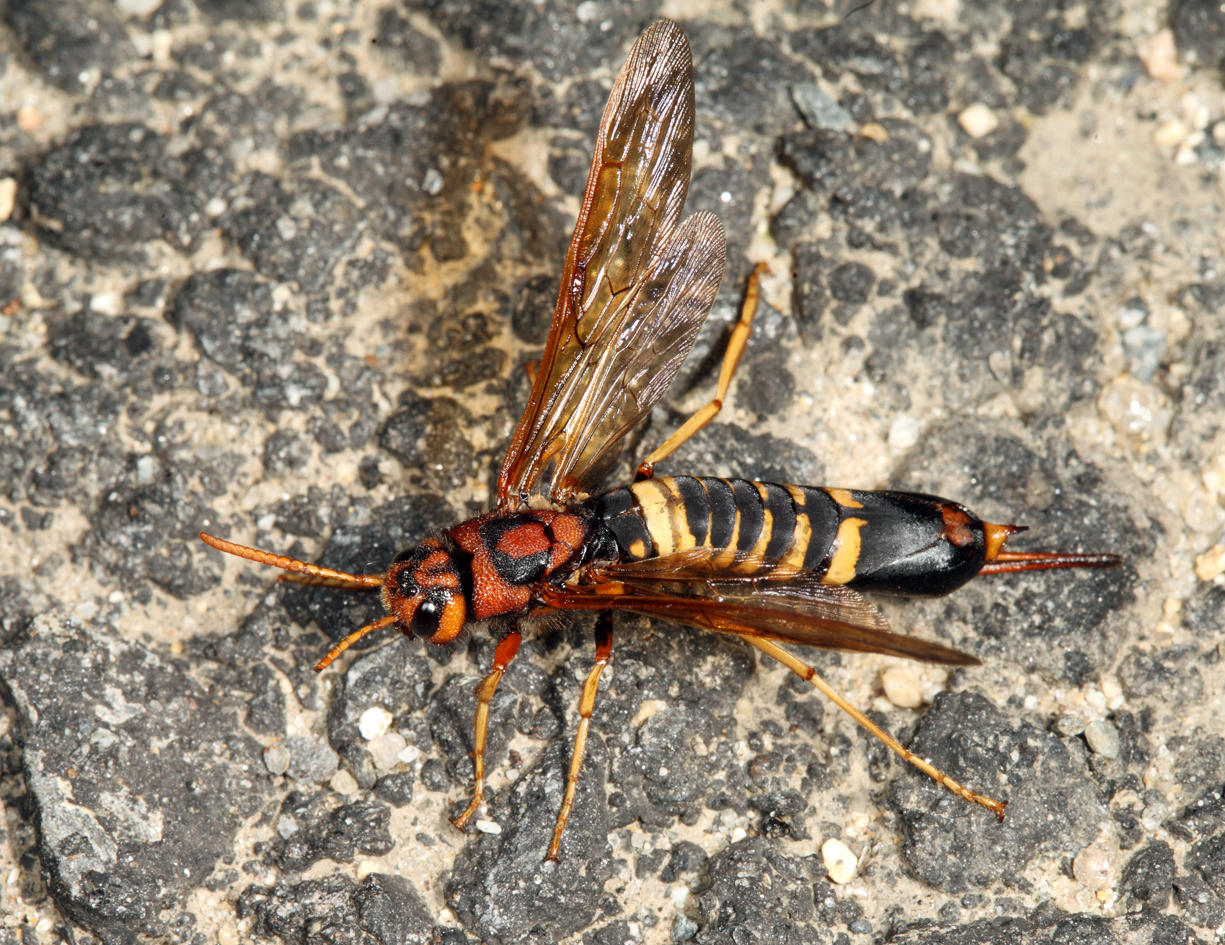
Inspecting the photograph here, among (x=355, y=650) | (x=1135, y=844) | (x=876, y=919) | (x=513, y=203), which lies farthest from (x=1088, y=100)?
(x=355, y=650)

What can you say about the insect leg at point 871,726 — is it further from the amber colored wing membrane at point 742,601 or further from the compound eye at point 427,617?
the compound eye at point 427,617

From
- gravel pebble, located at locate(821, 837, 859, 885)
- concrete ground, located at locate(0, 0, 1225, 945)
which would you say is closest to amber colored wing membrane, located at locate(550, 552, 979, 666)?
concrete ground, located at locate(0, 0, 1225, 945)

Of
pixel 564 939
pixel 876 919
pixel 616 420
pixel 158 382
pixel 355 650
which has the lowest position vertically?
pixel 564 939

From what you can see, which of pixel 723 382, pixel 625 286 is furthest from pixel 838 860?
pixel 625 286

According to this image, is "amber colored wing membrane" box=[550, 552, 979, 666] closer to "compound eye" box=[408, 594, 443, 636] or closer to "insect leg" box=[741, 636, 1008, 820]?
"insect leg" box=[741, 636, 1008, 820]

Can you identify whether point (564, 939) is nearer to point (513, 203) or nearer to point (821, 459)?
point (821, 459)

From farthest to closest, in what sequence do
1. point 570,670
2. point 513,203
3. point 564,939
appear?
point 513,203
point 570,670
point 564,939

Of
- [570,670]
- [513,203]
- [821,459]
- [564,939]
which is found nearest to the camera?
[564,939]

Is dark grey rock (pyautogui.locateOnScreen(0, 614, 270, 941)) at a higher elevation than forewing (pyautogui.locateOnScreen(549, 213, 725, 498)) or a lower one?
lower
